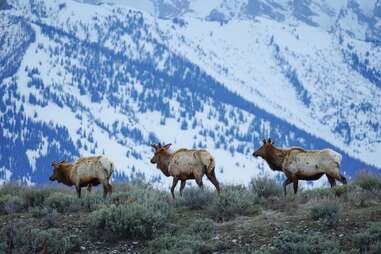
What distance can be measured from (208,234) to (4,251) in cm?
447

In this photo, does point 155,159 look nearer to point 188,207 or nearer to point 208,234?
point 188,207

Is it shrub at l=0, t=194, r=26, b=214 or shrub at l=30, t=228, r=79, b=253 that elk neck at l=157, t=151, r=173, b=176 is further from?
shrub at l=30, t=228, r=79, b=253

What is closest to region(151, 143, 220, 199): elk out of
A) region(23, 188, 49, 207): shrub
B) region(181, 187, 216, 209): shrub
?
region(181, 187, 216, 209): shrub

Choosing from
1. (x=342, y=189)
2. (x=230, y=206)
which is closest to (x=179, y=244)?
(x=230, y=206)

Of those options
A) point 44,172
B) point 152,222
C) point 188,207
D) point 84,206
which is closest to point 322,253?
point 152,222

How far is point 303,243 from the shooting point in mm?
14992

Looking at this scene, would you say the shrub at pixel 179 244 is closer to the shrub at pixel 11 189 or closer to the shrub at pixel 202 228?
the shrub at pixel 202 228

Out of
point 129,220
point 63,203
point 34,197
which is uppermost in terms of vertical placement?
point 129,220

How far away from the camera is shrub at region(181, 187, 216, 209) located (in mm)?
19438

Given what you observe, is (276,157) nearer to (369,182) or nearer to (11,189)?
(369,182)

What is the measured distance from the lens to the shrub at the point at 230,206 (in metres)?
18.3

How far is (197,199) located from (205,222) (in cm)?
223

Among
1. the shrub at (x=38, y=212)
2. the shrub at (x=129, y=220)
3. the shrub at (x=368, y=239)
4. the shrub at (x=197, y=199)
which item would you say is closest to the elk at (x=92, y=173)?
the shrub at (x=38, y=212)

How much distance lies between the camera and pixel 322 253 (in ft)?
47.6
